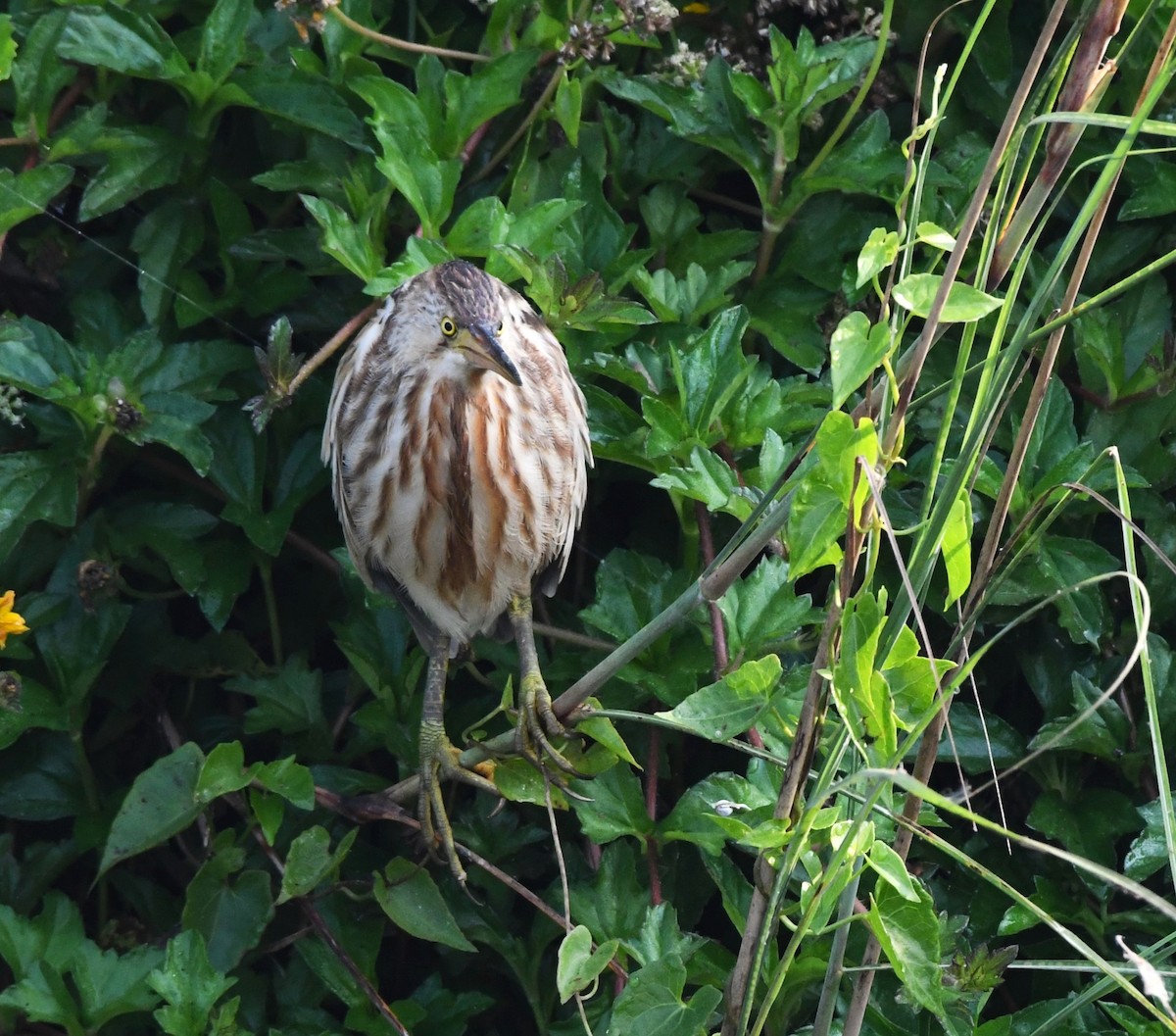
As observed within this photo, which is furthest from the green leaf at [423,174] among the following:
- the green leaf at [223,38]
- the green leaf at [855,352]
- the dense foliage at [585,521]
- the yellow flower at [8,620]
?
the green leaf at [855,352]

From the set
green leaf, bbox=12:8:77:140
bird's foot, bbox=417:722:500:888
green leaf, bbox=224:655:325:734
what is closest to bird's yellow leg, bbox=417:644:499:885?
bird's foot, bbox=417:722:500:888

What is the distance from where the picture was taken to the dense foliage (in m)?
1.68

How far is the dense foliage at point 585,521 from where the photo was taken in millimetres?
1685

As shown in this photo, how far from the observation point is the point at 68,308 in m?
2.06

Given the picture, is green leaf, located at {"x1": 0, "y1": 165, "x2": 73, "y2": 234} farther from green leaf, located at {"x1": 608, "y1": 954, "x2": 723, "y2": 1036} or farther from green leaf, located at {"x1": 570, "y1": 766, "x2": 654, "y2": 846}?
green leaf, located at {"x1": 608, "y1": 954, "x2": 723, "y2": 1036}

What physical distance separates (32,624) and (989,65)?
4.82 feet

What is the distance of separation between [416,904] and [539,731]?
0.83 feet

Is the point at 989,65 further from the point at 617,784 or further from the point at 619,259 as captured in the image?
the point at 617,784

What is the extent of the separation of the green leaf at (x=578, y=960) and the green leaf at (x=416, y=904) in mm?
390

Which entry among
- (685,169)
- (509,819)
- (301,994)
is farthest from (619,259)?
(301,994)

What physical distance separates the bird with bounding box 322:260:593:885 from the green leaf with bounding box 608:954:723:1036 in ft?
1.63

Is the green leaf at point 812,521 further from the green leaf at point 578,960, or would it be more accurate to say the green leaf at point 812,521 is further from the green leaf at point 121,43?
the green leaf at point 121,43

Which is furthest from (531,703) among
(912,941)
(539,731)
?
(912,941)

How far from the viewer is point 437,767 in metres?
1.91
